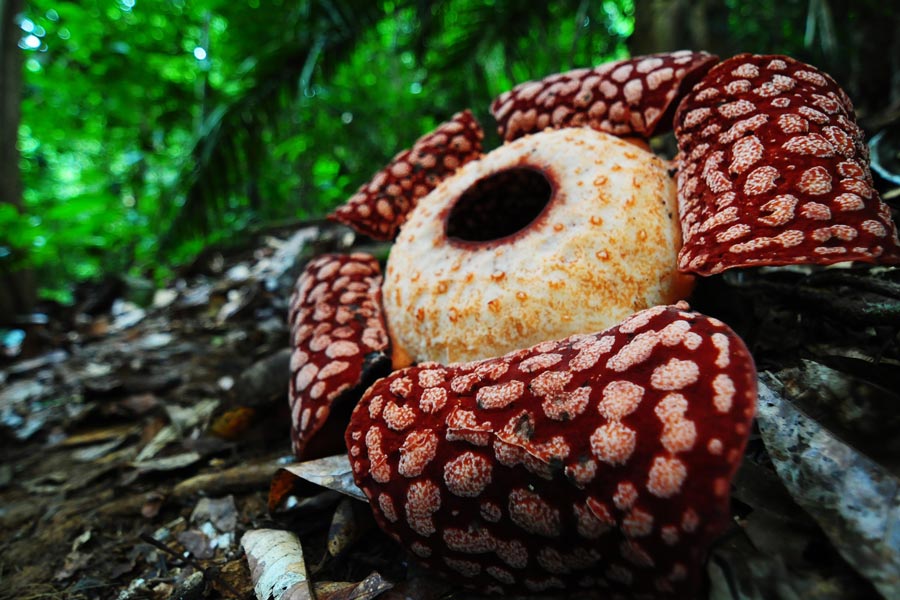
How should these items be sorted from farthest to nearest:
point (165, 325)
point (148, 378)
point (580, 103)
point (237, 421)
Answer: point (165, 325) < point (148, 378) < point (237, 421) < point (580, 103)

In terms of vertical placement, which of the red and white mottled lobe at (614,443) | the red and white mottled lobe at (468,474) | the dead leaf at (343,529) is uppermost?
the red and white mottled lobe at (614,443)

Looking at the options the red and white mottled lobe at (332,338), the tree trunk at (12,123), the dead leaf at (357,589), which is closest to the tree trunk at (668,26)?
the red and white mottled lobe at (332,338)

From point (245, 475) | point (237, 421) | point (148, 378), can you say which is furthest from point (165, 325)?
point (245, 475)

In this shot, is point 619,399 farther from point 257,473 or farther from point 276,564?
point 257,473

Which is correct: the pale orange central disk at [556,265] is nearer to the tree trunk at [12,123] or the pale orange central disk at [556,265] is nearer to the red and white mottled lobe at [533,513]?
the red and white mottled lobe at [533,513]

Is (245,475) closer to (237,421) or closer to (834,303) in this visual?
(237,421)

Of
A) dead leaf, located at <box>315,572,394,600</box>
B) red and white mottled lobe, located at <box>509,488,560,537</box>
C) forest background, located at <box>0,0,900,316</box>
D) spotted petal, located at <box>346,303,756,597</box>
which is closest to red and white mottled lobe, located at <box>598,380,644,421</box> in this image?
spotted petal, located at <box>346,303,756,597</box>
